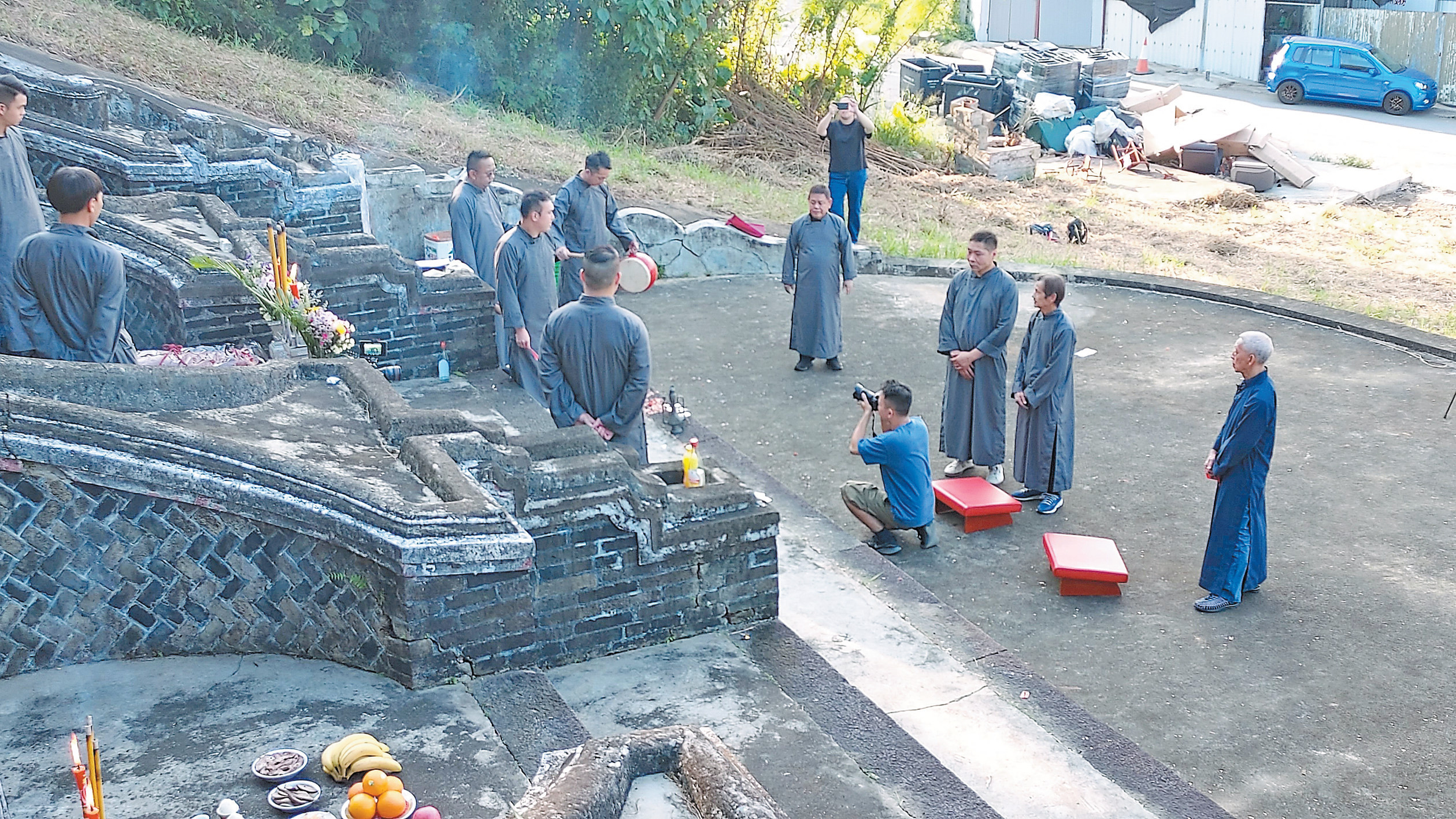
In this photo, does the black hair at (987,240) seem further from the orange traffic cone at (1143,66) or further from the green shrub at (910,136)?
the orange traffic cone at (1143,66)

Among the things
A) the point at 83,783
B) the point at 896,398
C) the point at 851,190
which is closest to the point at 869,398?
the point at 896,398

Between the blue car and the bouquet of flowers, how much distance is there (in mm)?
26780

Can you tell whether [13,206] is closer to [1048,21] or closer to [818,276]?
[818,276]

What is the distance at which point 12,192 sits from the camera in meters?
7.51

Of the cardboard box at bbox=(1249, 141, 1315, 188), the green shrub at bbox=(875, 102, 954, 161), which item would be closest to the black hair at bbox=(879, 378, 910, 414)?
the green shrub at bbox=(875, 102, 954, 161)

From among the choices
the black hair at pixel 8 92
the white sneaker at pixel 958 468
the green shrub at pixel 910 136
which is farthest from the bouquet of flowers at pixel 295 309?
the green shrub at pixel 910 136

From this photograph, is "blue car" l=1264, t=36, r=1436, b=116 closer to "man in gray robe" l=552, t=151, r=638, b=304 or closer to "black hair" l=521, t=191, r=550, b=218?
"man in gray robe" l=552, t=151, r=638, b=304

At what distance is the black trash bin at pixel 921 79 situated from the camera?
2748cm

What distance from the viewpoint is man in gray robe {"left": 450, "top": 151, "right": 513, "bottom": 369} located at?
1042 cm

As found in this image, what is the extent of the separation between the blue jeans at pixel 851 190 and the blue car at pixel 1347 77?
18619 millimetres

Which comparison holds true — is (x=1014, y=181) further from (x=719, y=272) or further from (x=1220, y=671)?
(x=1220, y=671)

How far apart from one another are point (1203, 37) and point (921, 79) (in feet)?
39.4

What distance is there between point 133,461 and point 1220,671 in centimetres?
509

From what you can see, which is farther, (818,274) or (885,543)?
(818,274)
